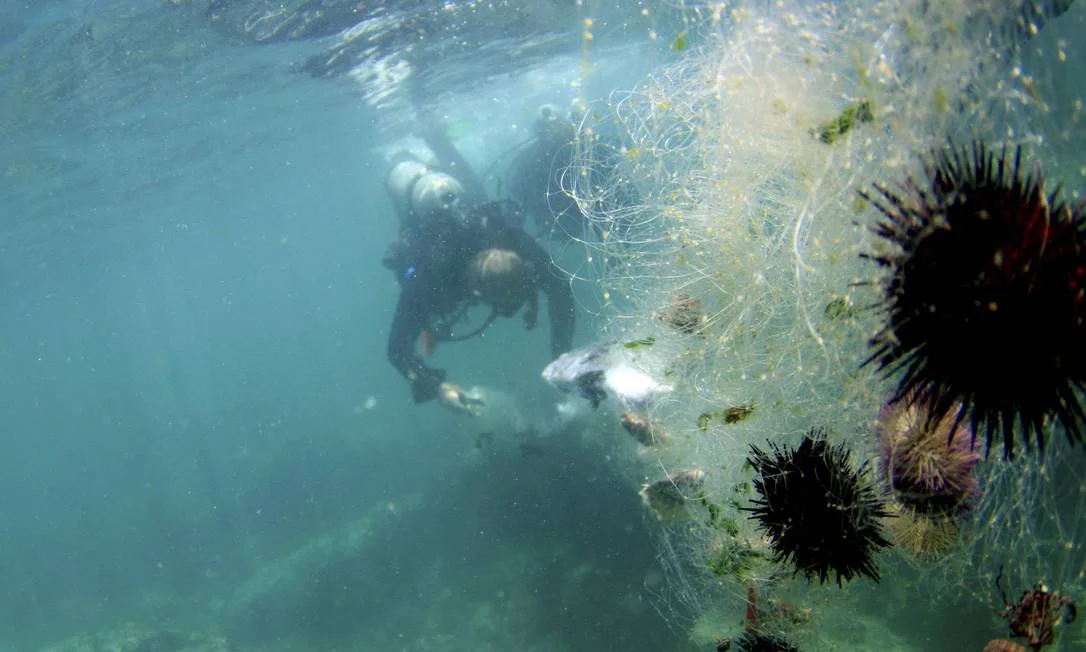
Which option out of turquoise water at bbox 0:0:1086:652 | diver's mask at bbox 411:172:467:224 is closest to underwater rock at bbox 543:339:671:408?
turquoise water at bbox 0:0:1086:652

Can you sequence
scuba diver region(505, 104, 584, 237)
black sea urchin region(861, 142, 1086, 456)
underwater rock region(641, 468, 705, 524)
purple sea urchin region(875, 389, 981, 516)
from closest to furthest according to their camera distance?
black sea urchin region(861, 142, 1086, 456)
purple sea urchin region(875, 389, 981, 516)
underwater rock region(641, 468, 705, 524)
scuba diver region(505, 104, 584, 237)

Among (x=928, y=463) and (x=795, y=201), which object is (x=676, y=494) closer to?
(x=928, y=463)

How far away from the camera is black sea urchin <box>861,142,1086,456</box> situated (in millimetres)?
1506

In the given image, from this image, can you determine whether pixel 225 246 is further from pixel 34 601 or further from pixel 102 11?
pixel 102 11

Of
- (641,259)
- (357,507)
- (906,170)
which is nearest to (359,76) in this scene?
(357,507)

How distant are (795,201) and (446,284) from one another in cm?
775

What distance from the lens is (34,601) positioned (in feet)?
74.4

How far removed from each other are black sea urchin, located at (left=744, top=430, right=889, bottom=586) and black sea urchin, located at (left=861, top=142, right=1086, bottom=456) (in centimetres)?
50

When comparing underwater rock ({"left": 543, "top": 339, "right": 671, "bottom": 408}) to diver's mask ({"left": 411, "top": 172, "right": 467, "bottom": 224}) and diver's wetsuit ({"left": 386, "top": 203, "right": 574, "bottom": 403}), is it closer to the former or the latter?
diver's wetsuit ({"left": 386, "top": 203, "right": 574, "bottom": 403})

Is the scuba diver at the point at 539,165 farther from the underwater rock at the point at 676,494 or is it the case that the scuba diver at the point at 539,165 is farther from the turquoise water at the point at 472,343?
the underwater rock at the point at 676,494

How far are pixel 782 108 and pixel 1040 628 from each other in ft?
7.54

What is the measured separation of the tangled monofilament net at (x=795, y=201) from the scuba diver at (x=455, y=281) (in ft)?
18.2

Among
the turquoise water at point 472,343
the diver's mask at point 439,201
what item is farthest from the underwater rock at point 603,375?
the diver's mask at point 439,201

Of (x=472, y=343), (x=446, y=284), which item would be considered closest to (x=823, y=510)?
(x=446, y=284)
